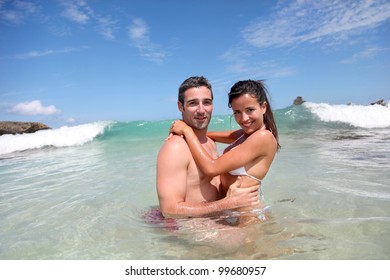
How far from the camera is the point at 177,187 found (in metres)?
3.41

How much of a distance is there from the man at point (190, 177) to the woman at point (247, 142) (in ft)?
0.38

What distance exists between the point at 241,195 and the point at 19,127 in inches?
943

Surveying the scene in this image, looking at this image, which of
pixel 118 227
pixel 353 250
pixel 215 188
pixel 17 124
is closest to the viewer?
pixel 353 250

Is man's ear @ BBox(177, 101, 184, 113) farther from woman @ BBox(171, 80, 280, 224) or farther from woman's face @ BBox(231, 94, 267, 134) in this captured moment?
woman's face @ BBox(231, 94, 267, 134)

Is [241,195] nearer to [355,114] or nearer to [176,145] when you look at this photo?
[176,145]

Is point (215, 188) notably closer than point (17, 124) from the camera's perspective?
Yes

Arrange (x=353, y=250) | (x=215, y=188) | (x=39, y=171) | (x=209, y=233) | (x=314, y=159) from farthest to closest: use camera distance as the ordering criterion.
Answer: (x=39, y=171) < (x=314, y=159) < (x=215, y=188) < (x=209, y=233) < (x=353, y=250)

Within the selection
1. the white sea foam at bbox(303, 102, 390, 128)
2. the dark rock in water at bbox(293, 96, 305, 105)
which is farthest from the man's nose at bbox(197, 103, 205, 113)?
the dark rock in water at bbox(293, 96, 305, 105)

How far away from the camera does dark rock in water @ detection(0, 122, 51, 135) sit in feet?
74.0

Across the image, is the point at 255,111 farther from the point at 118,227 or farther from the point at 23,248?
the point at 23,248

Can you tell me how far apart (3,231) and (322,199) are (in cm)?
468

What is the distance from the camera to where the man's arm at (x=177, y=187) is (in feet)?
11.1

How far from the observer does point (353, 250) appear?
9.73 ft

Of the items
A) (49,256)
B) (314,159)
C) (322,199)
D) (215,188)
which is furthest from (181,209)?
(314,159)
